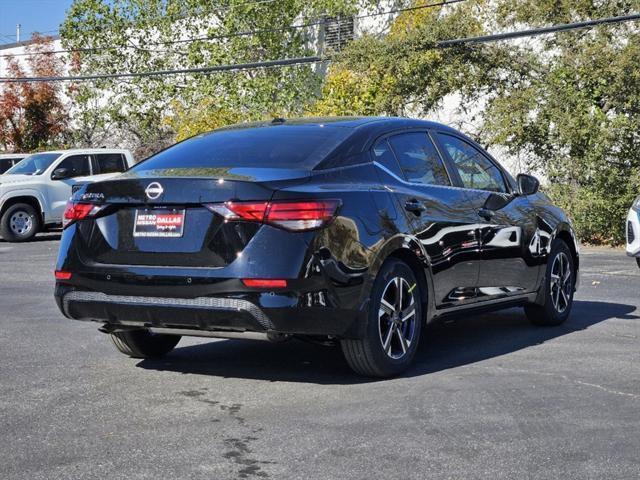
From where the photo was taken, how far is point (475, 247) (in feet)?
25.2

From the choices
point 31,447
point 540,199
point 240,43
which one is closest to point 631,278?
point 540,199

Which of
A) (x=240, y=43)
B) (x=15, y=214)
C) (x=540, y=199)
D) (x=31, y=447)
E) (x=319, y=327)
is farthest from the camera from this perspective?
(x=240, y=43)

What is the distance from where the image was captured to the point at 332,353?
7844mm

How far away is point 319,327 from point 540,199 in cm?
344

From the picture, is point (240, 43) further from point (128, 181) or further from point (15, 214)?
point (128, 181)

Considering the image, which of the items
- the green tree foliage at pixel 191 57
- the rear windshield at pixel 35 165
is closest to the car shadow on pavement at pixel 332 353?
the rear windshield at pixel 35 165

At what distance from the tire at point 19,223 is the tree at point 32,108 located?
17.7 m

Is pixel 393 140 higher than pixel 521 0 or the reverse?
the reverse

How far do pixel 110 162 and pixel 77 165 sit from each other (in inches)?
28.0

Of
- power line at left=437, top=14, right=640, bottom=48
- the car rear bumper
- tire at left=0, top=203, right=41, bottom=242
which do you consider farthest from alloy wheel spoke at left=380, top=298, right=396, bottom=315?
tire at left=0, top=203, right=41, bottom=242

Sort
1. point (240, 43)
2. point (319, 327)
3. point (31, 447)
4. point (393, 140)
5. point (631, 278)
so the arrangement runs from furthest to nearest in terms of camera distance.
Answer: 1. point (240, 43)
2. point (631, 278)
3. point (393, 140)
4. point (319, 327)
5. point (31, 447)

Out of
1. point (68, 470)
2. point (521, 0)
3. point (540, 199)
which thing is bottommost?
point (68, 470)

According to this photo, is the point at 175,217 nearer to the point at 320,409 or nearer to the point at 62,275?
the point at 62,275

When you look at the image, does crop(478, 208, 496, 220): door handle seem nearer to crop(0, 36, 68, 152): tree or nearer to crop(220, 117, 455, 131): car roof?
crop(220, 117, 455, 131): car roof
